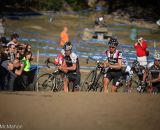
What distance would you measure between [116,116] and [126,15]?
25371mm

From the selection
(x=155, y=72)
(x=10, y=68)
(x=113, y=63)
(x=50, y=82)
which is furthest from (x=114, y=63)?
(x=10, y=68)

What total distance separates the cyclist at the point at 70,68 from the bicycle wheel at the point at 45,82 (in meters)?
0.72

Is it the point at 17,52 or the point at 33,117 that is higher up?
the point at 17,52

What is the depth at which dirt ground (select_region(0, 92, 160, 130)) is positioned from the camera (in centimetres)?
848

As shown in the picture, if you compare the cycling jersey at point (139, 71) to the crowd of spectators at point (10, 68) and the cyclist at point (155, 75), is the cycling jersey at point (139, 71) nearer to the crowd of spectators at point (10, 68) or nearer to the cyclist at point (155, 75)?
the cyclist at point (155, 75)

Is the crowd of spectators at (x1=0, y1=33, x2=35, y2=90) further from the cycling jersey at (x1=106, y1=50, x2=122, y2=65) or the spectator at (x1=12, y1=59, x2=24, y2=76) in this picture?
the cycling jersey at (x1=106, y1=50, x2=122, y2=65)

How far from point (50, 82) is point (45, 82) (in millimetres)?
136

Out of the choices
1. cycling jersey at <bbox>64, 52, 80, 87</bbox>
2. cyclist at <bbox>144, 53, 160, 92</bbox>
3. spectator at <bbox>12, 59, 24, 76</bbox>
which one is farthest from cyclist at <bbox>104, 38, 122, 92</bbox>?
spectator at <bbox>12, 59, 24, 76</bbox>

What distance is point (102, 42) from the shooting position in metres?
22.3

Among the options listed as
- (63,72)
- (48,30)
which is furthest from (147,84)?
(48,30)

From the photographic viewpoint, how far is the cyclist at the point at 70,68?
11234mm

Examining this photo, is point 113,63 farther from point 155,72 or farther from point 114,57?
point 155,72

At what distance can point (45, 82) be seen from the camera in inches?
480

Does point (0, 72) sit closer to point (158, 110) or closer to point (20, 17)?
point (158, 110)
